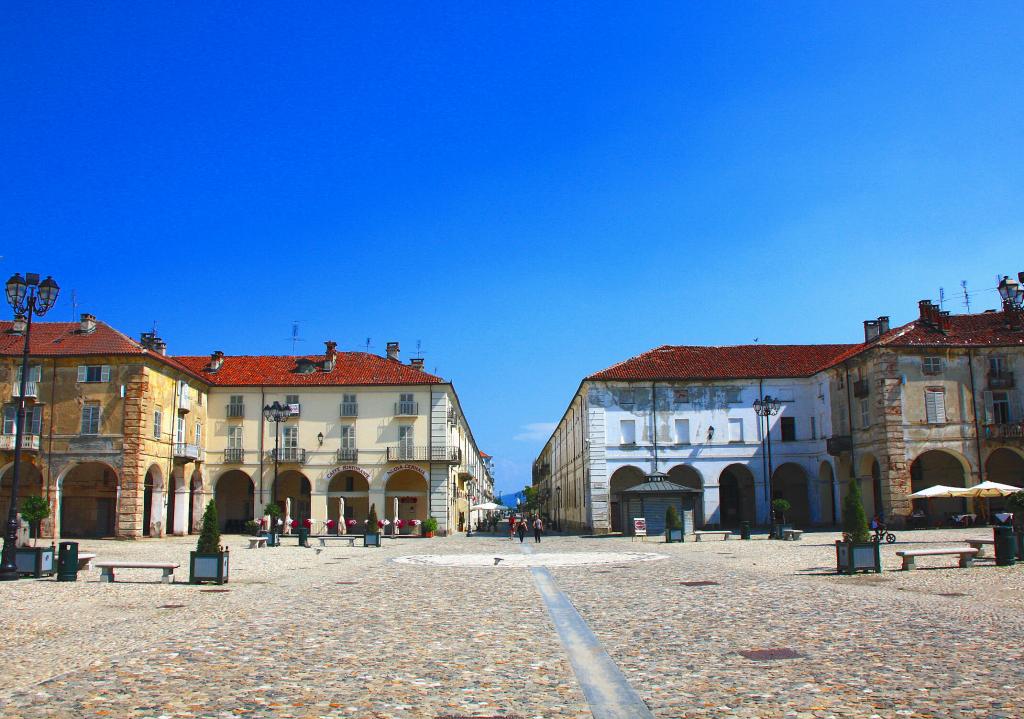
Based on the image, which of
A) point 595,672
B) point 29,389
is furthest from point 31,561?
point 29,389

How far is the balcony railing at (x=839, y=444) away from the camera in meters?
45.9

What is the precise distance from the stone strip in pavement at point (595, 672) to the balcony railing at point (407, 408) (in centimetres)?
3759

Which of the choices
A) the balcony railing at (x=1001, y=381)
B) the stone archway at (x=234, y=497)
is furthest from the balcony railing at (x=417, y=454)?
the balcony railing at (x=1001, y=381)

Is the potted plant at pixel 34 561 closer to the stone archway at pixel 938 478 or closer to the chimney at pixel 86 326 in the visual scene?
the chimney at pixel 86 326

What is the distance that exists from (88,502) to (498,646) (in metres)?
42.1

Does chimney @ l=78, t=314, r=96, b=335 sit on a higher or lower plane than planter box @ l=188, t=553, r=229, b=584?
higher

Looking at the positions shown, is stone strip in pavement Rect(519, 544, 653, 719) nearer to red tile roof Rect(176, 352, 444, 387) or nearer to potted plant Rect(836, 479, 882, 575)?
potted plant Rect(836, 479, 882, 575)

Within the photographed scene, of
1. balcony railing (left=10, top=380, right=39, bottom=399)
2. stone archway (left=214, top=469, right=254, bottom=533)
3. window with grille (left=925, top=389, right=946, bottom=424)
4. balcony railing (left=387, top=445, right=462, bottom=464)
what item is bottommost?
stone archway (left=214, top=469, right=254, bottom=533)

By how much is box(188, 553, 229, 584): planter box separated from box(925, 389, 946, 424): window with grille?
3613cm

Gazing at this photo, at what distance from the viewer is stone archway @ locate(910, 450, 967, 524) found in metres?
45.3

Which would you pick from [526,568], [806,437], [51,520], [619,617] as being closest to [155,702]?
[619,617]

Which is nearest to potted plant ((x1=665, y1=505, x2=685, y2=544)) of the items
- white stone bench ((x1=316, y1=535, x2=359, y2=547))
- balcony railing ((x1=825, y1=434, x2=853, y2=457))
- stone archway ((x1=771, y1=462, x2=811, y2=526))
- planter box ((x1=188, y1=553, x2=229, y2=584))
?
balcony railing ((x1=825, y1=434, x2=853, y2=457))

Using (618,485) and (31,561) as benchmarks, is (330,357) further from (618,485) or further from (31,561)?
(31,561)

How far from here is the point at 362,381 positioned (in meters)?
51.4
